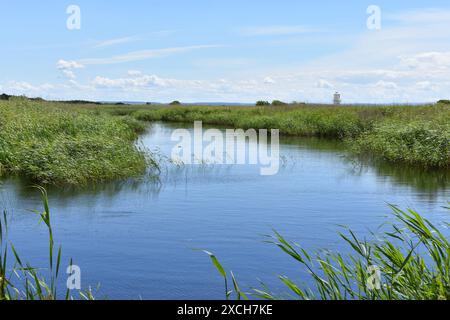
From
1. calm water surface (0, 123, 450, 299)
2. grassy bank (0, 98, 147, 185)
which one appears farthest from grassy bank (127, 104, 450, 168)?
grassy bank (0, 98, 147, 185)

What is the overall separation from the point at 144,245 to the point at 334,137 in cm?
2550

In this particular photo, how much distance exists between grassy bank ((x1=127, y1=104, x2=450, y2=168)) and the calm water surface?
4.99ft

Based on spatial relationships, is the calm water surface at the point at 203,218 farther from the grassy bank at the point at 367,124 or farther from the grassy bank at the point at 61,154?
the grassy bank at the point at 367,124

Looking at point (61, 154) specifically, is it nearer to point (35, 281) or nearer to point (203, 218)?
point (203, 218)

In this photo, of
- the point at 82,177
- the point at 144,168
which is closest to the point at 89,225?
the point at 82,177

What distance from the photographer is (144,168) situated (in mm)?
18453

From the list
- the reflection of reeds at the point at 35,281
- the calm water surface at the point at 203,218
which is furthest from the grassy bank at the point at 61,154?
the reflection of reeds at the point at 35,281

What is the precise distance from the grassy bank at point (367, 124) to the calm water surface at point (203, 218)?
1521 millimetres

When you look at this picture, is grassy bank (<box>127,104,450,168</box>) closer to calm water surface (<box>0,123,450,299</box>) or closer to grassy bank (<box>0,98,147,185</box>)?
calm water surface (<box>0,123,450,299</box>)

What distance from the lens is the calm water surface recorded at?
8.60 m

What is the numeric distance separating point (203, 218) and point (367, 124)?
2170 cm

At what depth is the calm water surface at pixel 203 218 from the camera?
860cm
